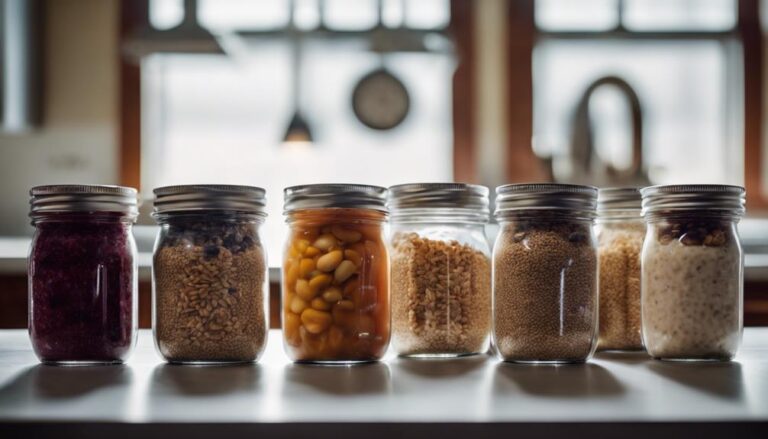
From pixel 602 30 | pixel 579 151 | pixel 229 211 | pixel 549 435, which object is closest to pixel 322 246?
pixel 229 211

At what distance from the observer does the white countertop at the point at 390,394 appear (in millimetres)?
467

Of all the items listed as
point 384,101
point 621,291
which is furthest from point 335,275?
point 384,101

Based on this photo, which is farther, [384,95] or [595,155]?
[384,95]

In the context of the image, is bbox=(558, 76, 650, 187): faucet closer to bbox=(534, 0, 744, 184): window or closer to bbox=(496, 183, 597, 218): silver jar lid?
bbox=(534, 0, 744, 184): window

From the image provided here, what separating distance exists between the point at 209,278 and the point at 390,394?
26 cm

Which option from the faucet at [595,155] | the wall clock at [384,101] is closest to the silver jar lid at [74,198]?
the faucet at [595,155]

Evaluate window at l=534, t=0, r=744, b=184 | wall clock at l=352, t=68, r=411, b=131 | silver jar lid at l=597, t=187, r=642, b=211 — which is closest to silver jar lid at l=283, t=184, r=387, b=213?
silver jar lid at l=597, t=187, r=642, b=211

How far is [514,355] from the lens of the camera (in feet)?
2.51

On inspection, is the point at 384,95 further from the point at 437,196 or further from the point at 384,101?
the point at 437,196

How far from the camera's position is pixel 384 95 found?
3.32 metres

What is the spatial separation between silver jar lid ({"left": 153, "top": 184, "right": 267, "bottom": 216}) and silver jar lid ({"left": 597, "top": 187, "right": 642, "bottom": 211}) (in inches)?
14.8

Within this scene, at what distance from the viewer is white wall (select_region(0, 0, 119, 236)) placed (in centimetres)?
328

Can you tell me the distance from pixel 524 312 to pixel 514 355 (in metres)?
0.04

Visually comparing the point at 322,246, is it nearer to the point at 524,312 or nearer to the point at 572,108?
the point at 524,312
